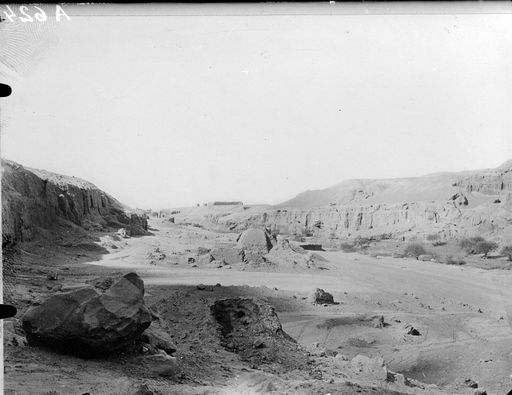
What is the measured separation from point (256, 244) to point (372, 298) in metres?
1.13

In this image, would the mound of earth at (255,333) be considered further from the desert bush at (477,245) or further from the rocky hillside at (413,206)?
the desert bush at (477,245)

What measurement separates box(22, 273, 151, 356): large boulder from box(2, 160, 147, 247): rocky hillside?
0.70 m

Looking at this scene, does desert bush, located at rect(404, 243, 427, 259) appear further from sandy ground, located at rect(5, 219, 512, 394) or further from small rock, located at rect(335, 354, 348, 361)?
small rock, located at rect(335, 354, 348, 361)

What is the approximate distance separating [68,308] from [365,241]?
2.65 metres

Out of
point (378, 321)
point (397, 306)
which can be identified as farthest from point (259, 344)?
point (397, 306)

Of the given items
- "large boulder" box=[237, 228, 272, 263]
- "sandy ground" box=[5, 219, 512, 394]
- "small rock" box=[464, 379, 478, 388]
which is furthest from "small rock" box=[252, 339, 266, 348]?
"small rock" box=[464, 379, 478, 388]

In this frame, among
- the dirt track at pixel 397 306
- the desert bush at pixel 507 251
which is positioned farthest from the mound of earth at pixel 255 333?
the desert bush at pixel 507 251

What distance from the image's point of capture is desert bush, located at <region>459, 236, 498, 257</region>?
416 centimetres

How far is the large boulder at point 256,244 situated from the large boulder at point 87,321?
1.03 metres

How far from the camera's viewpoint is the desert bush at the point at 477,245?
4.16 metres

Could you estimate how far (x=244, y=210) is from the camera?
13.9 feet

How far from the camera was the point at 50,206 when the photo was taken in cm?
421

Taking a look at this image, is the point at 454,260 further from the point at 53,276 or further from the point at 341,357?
the point at 53,276

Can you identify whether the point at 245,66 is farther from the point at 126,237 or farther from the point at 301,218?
the point at 126,237
